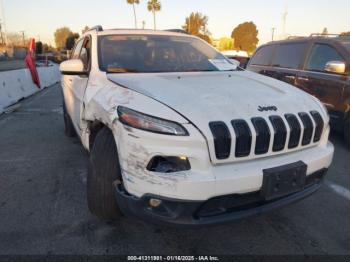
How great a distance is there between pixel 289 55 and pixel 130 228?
497cm

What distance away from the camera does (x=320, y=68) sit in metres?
5.61

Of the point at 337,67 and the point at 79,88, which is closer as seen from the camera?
the point at 79,88

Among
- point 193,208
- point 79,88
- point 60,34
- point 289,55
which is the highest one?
point 60,34

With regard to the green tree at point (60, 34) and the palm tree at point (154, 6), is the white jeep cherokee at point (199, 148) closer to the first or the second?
the palm tree at point (154, 6)

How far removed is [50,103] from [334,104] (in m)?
7.66

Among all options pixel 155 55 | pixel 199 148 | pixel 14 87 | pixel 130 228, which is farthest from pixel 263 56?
pixel 14 87

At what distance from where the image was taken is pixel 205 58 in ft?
12.8

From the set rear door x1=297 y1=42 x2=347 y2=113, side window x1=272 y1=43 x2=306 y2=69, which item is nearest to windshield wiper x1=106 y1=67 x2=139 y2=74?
rear door x1=297 y1=42 x2=347 y2=113

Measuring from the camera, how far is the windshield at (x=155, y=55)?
3376 millimetres

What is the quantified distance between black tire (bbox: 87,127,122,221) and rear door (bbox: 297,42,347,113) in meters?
4.01

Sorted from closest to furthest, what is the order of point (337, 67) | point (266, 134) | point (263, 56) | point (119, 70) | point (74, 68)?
point (266, 134) → point (119, 70) → point (74, 68) → point (337, 67) → point (263, 56)

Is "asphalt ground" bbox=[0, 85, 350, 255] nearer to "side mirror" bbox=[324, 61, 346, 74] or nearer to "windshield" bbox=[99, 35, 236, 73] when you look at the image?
"windshield" bbox=[99, 35, 236, 73]

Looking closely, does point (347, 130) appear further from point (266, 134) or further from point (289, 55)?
point (266, 134)

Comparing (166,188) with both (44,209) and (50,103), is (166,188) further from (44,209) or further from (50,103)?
(50,103)
